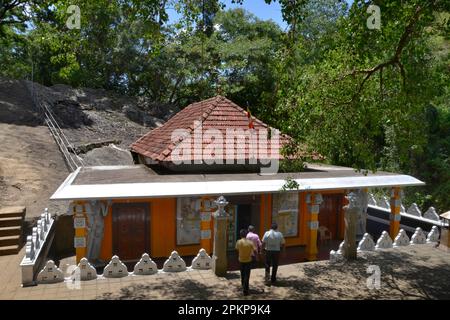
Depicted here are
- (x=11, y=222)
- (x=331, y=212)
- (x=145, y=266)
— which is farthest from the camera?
(x=331, y=212)

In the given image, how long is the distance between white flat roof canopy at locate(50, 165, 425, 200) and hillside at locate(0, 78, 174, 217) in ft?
13.7

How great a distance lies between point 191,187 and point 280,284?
3.83 metres

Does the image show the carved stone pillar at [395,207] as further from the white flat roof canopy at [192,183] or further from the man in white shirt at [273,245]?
the man in white shirt at [273,245]

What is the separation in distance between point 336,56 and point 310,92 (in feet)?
4.71

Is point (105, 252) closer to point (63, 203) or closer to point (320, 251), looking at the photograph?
point (63, 203)

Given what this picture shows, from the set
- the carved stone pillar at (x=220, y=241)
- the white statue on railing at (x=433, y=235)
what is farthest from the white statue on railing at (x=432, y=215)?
the carved stone pillar at (x=220, y=241)

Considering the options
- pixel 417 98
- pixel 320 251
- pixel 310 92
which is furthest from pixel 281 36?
pixel 320 251

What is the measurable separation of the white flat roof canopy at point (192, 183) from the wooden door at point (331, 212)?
111cm

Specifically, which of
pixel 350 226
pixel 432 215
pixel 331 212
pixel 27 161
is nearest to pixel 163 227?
pixel 350 226

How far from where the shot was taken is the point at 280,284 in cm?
933

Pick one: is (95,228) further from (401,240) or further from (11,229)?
(401,240)

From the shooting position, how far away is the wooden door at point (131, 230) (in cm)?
1158

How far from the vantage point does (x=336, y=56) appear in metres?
9.49

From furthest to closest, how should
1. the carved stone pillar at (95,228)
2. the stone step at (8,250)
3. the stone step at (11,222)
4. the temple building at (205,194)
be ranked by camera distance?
the stone step at (11,222)
the stone step at (8,250)
the carved stone pillar at (95,228)
the temple building at (205,194)
